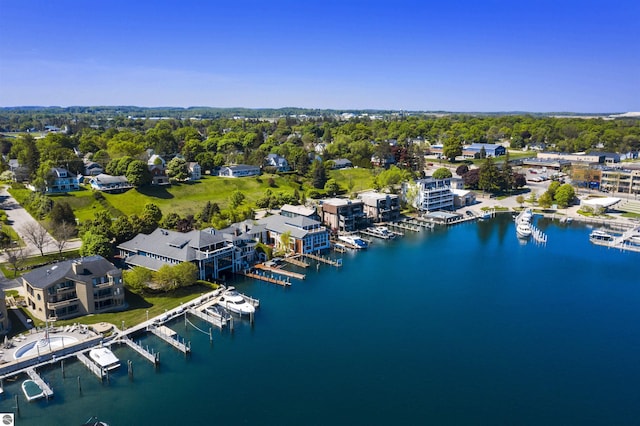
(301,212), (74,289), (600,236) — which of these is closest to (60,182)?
(301,212)

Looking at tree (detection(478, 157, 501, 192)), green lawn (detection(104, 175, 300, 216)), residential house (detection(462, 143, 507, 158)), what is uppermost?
residential house (detection(462, 143, 507, 158))

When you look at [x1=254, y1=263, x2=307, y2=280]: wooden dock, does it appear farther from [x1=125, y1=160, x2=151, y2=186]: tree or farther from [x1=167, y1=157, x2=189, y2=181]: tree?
[x1=167, y1=157, x2=189, y2=181]: tree

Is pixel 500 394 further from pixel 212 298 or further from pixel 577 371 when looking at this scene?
pixel 212 298

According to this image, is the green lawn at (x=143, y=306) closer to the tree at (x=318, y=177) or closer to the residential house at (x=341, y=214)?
the residential house at (x=341, y=214)

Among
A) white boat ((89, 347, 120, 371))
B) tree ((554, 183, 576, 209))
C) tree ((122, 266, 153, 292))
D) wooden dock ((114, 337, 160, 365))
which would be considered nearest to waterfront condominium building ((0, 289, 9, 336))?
white boat ((89, 347, 120, 371))

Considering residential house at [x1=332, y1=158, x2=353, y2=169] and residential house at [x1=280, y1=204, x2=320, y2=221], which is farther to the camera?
residential house at [x1=332, y1=158, x2=353, y2=169]

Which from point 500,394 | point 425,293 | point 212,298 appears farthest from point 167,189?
point 500,394
